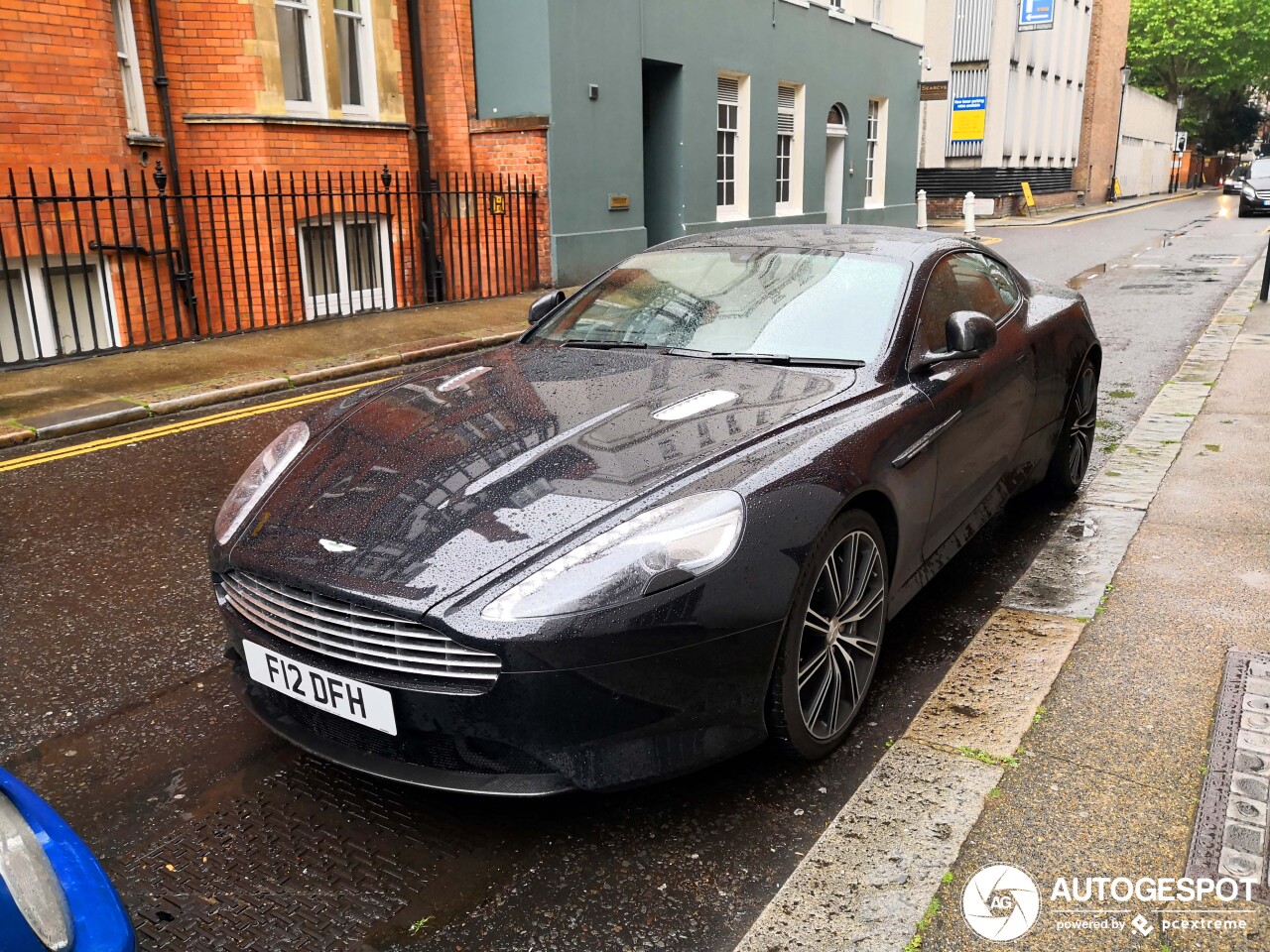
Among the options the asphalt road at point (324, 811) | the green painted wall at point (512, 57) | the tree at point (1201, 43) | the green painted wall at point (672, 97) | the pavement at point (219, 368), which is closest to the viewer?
the asphalt road at point (324, 811)

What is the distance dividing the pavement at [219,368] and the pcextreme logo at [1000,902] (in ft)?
22.9

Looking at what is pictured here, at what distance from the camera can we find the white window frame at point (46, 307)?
1046 centimetres

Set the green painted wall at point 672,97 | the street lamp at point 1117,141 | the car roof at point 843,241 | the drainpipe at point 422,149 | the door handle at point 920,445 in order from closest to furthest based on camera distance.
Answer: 1. the door handle at point 920,445
2. the car roof at point 843,241
3. the drainpipe at point 422,149
4. the green painted wall at point 672,97
5. the street lamp at point 1117,141

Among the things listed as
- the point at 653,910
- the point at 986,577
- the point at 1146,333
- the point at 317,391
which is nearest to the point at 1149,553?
the point at 986,577

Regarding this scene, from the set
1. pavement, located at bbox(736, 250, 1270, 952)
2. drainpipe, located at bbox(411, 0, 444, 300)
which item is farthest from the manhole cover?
drainpipe, located at bbox(411, 0, 444, 300)

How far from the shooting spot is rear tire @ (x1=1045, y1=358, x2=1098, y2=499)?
5219 millimetres

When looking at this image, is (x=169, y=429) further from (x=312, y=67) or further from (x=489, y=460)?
(x=312, y=67)

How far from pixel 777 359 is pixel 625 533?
135cm

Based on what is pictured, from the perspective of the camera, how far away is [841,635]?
305 centimetres

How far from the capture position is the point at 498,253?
1503 centimetres

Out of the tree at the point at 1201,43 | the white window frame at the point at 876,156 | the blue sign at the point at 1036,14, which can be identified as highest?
the tree at the point at 1201,43

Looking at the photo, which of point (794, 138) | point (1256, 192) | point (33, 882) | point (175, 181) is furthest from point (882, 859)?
point (1256, 192)

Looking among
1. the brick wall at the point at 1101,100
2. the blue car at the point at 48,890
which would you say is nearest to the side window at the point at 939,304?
the blue car at the point at 48,890

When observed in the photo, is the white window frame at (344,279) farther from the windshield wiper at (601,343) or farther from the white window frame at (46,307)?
the windshield wiper at (601,343)
